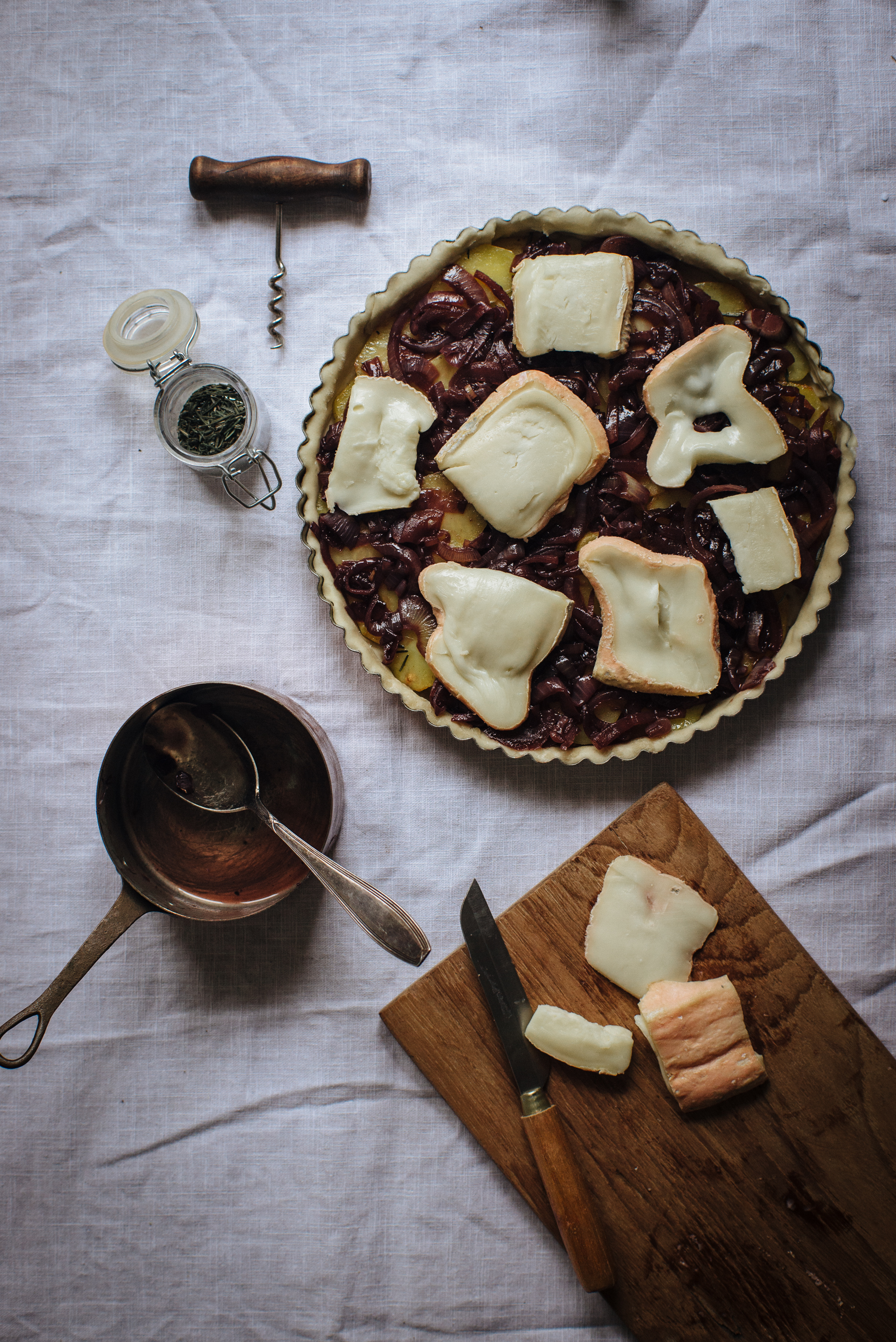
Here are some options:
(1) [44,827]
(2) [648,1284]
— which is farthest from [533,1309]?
(1) [44,827]

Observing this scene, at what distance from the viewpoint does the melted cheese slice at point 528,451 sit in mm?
2184

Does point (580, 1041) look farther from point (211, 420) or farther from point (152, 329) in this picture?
point (152, 329)

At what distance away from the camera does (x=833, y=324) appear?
7.91ft

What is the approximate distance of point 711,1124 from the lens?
2.22m

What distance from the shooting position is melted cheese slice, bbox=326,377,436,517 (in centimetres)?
221

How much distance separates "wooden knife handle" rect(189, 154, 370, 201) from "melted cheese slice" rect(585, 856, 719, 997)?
79.7 inches

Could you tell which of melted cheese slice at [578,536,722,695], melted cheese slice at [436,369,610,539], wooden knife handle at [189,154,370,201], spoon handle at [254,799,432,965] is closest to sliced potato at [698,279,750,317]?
melted cheese slice at [436,369,610,539]

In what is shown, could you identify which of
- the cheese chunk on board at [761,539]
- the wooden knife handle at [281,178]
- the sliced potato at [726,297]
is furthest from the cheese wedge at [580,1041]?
the wooden knife handle at [281,178]

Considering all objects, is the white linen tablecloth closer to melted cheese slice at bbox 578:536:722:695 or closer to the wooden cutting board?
the wooden cutting board

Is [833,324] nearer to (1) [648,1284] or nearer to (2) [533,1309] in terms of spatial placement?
(1) [648,1284]

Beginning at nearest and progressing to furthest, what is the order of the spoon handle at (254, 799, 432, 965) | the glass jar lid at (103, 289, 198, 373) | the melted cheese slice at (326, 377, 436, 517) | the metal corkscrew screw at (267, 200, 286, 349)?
1. the spoon handle at (254, 799, 432, 965)
2. the melted cheese slice at (326, 377, 436, 517)
3. the glass jar lid at (103, 289, 198, 373)
4. the metal corkscrew screw at (267, 200, 286, 349)

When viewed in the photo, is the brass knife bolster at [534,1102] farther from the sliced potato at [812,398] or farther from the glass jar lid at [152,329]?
the glass jar lid at [152,329]

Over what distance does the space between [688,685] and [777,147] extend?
1.59 meters

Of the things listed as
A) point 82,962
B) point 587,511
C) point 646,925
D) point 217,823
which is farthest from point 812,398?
point 82,962
